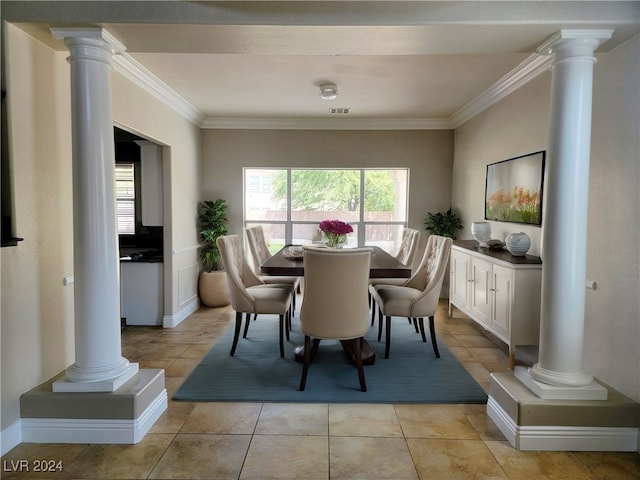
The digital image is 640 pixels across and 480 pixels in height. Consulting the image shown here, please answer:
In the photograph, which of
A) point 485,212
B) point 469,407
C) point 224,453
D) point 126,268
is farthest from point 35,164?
point 485,212

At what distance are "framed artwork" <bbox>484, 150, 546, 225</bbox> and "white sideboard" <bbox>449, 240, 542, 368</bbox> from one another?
404mm

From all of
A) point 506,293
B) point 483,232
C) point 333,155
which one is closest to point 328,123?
point 333,155

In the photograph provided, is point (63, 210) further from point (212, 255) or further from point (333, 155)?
point (333, 155)

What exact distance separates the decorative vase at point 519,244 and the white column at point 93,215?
120 inches

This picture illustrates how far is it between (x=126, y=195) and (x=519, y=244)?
4353 millimetres

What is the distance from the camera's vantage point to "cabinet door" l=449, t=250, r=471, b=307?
409 cm

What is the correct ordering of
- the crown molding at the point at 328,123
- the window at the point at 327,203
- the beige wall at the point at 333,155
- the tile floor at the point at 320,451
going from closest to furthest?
the tile floor at the point at 320,451 < the crown molding at the point at 328,123 < the beige wall at the point at 333,155 < the window at the point at 327,203

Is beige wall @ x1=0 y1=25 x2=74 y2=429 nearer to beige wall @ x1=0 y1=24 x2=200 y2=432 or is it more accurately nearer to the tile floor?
beige wall @ x1=0 y1=24 x2=200 y2=432

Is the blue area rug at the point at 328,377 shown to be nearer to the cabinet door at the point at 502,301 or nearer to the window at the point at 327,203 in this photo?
the cabinet door at the point at 502,301

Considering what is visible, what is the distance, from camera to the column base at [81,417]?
216 centimetres

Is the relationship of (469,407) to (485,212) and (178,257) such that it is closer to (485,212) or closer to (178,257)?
(485,212)

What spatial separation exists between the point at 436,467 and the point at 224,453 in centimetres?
112

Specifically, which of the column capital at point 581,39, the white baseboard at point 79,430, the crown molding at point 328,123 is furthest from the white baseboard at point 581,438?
the crown molding at point 328,123

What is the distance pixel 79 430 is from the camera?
2178 mm
